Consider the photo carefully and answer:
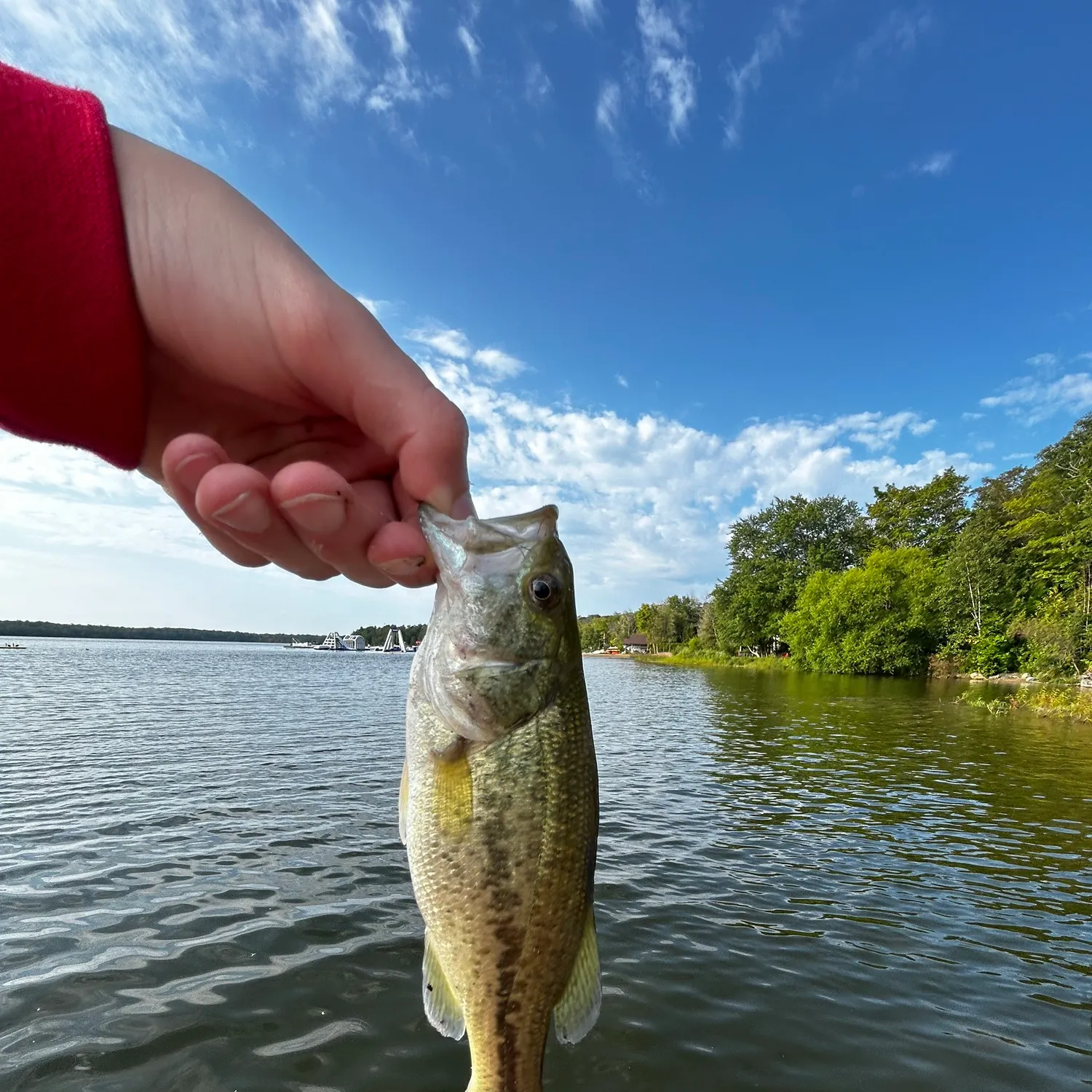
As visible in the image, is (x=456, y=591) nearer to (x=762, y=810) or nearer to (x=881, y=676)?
(x=762, y=810)

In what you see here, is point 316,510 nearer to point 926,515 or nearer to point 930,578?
point 930,578

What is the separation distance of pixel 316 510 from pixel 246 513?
23cm

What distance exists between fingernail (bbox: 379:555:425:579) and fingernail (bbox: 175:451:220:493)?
73cm

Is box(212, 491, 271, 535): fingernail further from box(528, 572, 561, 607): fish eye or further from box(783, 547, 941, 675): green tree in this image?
box(783, 547, 941, 675): green tree

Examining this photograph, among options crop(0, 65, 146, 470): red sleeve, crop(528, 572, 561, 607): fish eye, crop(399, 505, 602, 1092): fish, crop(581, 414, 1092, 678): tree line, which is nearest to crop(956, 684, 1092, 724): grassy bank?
crop(581, 414, 1092, 678): tree line

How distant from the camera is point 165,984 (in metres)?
7.30

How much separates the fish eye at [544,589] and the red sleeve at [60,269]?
5.26ft

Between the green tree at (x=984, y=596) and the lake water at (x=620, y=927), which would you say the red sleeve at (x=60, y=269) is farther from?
the green tree at (x=984, y=596)

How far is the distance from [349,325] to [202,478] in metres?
0.73

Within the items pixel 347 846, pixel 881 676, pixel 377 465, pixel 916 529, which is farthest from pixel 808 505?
pixel 377 465

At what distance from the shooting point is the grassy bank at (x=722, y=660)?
7988 centimetres

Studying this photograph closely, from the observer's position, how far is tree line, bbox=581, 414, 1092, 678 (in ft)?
176

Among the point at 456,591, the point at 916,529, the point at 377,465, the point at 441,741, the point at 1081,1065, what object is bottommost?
the point at 1081,1065

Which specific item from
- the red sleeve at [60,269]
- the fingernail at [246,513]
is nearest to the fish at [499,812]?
the fingernail at [246,513]
